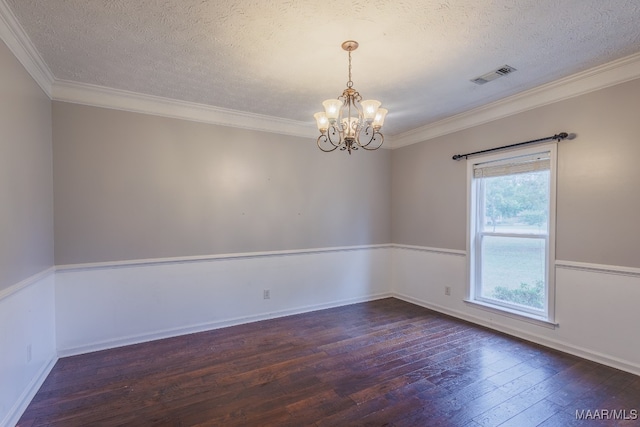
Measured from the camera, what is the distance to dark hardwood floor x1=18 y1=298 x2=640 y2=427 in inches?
82.6

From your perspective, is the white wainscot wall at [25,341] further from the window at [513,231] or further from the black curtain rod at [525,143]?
the black curtain rod at [525,143]

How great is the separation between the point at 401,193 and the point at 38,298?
4.47m

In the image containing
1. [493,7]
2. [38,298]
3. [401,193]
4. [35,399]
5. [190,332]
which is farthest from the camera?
[401,193]

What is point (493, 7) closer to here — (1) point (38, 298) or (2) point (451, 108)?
(2) point (451, 108)

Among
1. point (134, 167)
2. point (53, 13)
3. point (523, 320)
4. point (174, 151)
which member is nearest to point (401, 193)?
point (523, 320)

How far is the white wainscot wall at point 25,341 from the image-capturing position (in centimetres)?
196

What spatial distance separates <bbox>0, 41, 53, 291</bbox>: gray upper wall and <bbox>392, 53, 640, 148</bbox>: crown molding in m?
4.32

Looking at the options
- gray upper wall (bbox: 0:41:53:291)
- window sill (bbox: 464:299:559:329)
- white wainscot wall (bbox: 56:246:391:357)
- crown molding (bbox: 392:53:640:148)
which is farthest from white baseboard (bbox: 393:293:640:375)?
gray upper wall (bbox: 0:41:53:291)

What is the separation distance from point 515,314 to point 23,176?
4708mm

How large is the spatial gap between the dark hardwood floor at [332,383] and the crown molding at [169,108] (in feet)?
8.18

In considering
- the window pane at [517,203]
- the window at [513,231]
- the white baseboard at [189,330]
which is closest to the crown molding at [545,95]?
the window at [513,231]

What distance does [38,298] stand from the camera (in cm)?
255

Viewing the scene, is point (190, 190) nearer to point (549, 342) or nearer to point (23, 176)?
point (23, 176)

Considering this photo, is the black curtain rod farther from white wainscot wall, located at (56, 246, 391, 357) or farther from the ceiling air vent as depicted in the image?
white wainscot wall, located at (56, 246, 391, 357)
